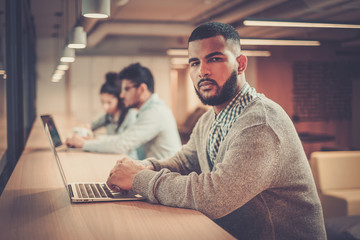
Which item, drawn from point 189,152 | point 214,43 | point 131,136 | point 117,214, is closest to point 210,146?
point 189,152

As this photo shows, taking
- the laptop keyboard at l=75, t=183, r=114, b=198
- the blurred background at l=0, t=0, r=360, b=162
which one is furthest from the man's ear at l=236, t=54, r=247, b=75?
the blurred background at l=0, t=0, r=360, b=162

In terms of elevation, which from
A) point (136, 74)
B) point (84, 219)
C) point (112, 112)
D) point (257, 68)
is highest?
point (257, 68)

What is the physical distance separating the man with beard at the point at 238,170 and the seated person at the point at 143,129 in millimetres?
1368

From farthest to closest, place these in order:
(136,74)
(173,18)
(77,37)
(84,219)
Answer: (173,18)
(77,37)
(136,74)
(84,219)

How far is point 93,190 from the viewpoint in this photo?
171 centimetres

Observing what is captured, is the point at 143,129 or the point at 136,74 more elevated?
the point at 136,74

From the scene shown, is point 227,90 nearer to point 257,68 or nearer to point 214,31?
point 214,31

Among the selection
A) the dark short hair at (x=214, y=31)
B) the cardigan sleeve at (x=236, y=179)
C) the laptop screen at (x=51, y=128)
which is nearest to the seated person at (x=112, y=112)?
the laptop screen at (x=51, y=128)

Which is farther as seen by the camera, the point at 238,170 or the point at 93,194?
the point at 93,194

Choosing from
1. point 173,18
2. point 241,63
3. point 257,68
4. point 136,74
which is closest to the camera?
point 241,63

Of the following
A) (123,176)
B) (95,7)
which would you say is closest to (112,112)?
(95,7)

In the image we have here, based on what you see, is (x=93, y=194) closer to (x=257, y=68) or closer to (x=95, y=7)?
(x=95, y=7)

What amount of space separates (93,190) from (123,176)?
0.19 metres

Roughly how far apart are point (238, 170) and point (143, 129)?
6.09 feet
